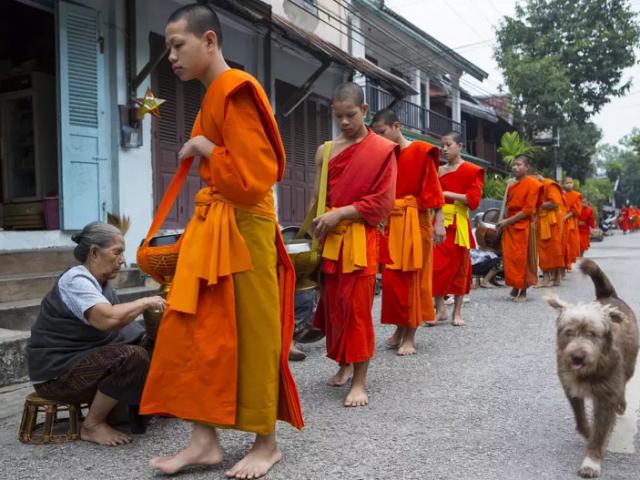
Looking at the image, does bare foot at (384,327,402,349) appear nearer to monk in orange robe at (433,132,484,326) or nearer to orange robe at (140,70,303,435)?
monk in orange robe at (433,132,484,326)

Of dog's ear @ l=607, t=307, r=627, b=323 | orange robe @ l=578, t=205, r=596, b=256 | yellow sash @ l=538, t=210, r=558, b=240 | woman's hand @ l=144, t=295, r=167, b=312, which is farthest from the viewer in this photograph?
orange robe @ l=578, t=205, r=596, b=256

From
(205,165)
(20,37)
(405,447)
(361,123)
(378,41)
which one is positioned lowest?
(405,447)

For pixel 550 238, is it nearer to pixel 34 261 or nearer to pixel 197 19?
pixel 34 261

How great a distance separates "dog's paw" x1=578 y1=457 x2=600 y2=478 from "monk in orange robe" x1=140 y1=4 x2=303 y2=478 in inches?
47.9

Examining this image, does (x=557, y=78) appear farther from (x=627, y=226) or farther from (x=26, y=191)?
(x=26, y=191)

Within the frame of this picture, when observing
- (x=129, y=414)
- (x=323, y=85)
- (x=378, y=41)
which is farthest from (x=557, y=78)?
(x=129, y=414)

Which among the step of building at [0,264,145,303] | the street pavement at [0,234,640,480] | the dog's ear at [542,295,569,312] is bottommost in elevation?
the street pavement at [0,234,640,480]

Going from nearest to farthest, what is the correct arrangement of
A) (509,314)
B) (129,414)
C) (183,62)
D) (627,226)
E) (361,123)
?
1. (183,62)
2. (129,414)
3. (361,123)
4. (509,314)
5. (627,226)

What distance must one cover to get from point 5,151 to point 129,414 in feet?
21.6

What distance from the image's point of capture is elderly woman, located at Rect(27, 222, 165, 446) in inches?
127

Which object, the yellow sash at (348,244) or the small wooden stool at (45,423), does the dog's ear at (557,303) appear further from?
the small wooden stool at (45,423)

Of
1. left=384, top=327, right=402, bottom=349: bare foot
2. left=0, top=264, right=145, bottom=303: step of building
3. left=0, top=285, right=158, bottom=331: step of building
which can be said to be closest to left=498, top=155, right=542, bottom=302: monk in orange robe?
left=384, top=327, right=402, bottom=349: bare foot

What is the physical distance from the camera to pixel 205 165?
283 centimetres

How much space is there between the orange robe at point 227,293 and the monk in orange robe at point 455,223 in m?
4.14
